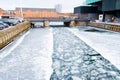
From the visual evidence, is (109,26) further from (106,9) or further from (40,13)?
(40,13)

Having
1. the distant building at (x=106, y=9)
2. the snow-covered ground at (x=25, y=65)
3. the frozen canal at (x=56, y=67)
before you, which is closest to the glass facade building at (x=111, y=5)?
the distant building at (x=106, y=9)

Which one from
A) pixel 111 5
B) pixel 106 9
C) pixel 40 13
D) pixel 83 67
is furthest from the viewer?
pixel 40 13

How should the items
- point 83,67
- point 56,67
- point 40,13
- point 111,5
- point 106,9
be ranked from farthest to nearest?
point 40,13, point 106,9, point 111,5, point 83,67, point 56,67

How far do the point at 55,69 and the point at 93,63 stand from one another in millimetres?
2933

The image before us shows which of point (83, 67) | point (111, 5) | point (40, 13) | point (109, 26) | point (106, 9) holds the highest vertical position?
point (111, 5)

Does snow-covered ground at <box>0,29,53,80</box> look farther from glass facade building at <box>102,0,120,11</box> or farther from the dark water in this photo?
glass facade building at <box>102,0,120,11</box>

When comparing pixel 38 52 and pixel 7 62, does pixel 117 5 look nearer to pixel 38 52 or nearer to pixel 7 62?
pixel 38 52

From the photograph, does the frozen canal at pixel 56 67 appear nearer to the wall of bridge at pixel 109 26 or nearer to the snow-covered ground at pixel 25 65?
the snow-covered ground at pixel 25 65

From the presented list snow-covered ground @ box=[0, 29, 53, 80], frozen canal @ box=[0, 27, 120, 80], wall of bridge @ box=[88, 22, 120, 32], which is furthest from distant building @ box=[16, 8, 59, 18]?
frozen canal @ box=[0, 27, 120, 80]

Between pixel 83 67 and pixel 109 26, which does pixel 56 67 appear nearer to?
pixel 83 67

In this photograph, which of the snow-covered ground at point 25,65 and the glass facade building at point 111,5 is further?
the glass facade building at point 111,5

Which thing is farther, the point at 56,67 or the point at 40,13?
the point at 40,13

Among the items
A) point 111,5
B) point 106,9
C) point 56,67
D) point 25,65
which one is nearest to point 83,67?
point 56,67

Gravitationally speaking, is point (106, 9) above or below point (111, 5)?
below
